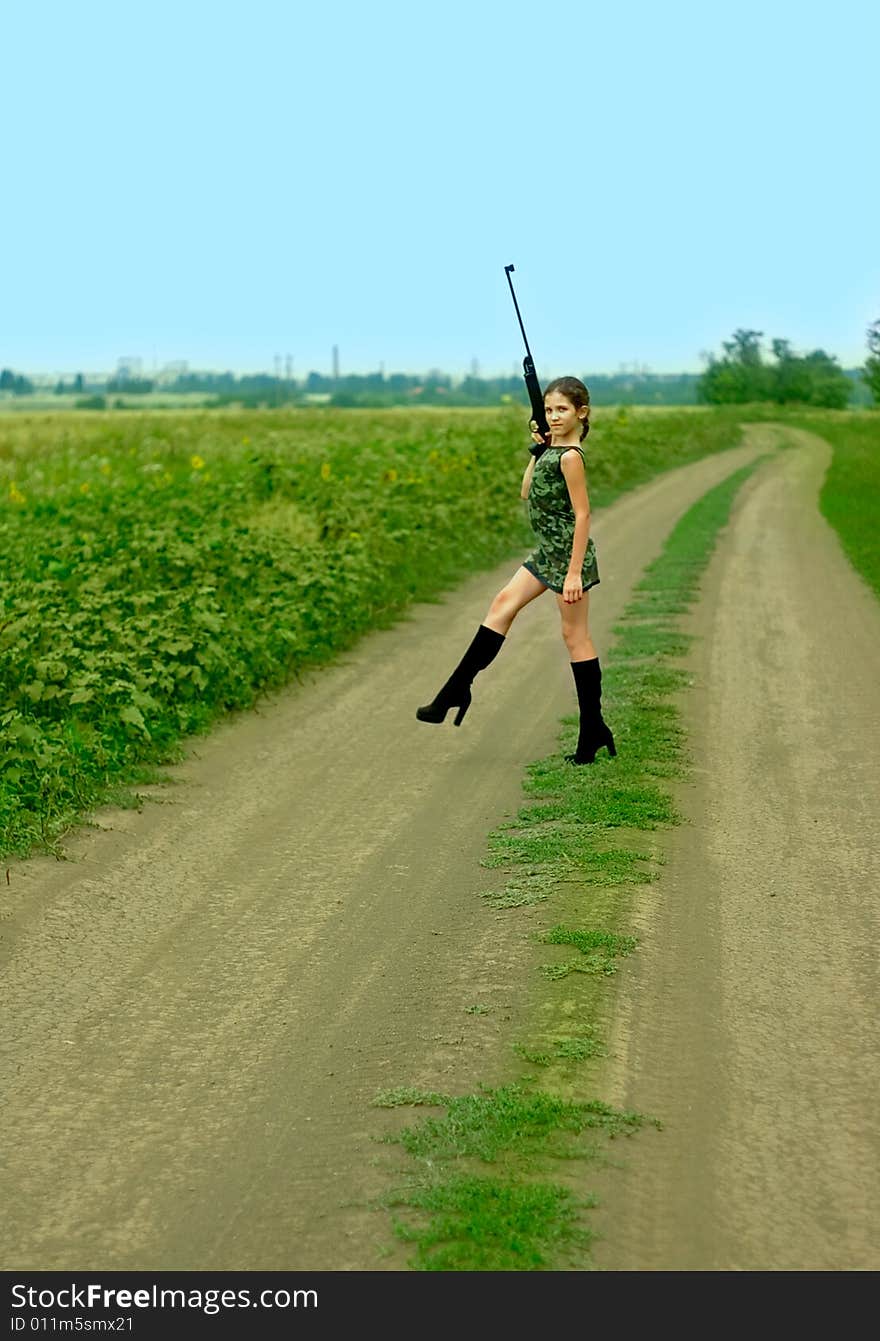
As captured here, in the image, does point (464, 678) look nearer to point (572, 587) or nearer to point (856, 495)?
point (572, 587)

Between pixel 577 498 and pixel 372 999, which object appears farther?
pixel 577 498

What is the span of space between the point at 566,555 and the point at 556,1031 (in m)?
3.89

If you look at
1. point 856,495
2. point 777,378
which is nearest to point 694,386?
point 777,378

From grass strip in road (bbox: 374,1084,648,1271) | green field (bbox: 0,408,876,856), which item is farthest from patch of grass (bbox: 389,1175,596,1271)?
green field (bbox: 0,408,876,856)

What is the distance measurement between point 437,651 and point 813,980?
284 inches

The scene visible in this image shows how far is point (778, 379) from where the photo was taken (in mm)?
113062

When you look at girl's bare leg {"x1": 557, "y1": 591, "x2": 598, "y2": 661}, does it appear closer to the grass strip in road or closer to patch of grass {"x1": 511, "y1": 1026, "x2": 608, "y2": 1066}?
patch of grass {"x1": 511, "y1": 1026, "x2": 608, "y2": 1066}

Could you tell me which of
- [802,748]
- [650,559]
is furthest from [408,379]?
[802,748]

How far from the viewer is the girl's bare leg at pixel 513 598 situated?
845 centimetres

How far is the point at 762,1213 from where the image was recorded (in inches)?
144

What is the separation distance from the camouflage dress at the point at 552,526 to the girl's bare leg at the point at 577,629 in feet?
0.31

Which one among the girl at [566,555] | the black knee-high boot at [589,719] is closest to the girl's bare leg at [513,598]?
the girl at [566,555]

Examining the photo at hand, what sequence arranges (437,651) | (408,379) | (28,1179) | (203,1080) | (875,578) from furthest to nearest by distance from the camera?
(408,379) → (875,578) → (437,651) → (203,1080) → (28,1179)

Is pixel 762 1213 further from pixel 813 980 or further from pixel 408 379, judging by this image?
pixel 408 379
